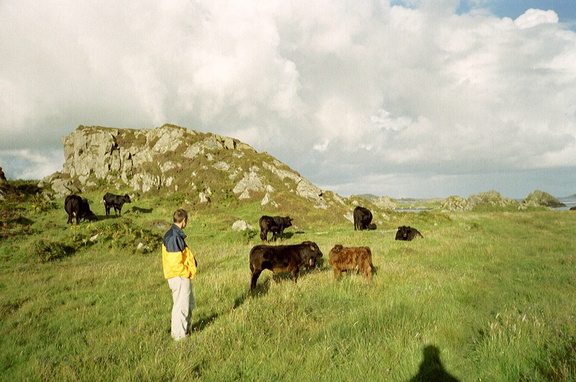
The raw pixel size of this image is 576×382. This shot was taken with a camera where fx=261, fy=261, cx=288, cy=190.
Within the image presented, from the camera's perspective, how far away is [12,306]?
299 inches

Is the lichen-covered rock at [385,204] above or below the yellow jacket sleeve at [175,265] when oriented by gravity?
below

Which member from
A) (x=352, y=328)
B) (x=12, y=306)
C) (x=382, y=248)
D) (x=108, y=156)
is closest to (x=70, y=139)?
(x=108, y=156)

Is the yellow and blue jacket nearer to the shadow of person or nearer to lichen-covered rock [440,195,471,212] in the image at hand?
the shadow of person

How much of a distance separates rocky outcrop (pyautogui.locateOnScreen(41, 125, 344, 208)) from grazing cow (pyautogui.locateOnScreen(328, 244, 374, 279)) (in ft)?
75.5

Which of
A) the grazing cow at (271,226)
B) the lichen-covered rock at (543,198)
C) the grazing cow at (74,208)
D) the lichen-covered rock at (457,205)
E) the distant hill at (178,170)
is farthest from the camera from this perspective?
the lichen-covered rock at (543,198)

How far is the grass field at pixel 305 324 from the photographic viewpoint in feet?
13.4

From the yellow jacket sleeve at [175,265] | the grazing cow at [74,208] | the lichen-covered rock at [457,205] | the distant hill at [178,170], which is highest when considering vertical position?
the distant hill at [178,170]

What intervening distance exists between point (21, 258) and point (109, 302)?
965 cm

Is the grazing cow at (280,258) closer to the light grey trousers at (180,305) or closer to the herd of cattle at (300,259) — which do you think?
the herd of cattle at (300,259)

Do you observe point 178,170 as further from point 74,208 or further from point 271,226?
point 271,226

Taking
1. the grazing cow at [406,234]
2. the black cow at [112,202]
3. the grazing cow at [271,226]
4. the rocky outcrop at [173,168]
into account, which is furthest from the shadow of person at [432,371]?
the black cow at [112,202]

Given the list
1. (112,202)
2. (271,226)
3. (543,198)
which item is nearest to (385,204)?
(543,198)

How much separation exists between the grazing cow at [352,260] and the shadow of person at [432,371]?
14.4 ft

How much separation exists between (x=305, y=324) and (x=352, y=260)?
3977 mm
